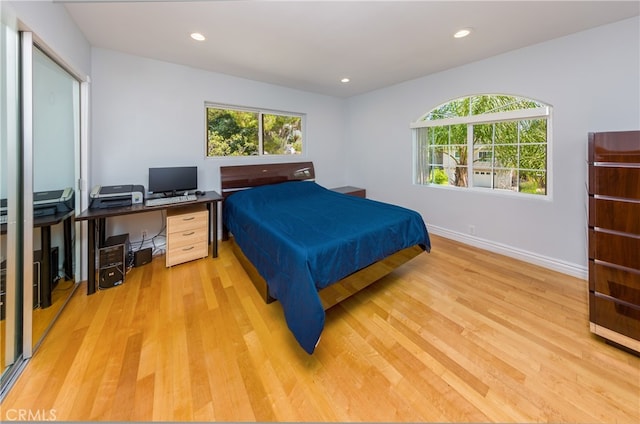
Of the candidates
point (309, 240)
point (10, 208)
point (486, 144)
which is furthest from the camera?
point (486, 144)

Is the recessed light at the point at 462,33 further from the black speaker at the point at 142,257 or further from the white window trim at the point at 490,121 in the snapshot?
the black speaker at the point at 142,257

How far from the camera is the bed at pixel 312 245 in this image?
1733 mm

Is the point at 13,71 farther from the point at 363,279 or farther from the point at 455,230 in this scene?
the point at 455,230

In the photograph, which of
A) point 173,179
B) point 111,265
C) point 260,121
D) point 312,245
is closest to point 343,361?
point 312,245

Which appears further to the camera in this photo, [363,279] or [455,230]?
[455,230]

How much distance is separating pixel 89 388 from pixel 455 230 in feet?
13.7

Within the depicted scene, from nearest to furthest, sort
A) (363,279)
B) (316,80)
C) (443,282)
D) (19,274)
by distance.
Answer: (19,274) < (363,279) < (443,282) < (316,80)

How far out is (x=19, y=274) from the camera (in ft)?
5.26

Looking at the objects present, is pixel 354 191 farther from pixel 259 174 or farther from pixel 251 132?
pixel 251 132

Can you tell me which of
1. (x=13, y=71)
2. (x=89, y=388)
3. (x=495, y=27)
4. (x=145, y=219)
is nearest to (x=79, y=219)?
(x=145, y=219)

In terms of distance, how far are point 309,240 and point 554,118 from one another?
301 cm

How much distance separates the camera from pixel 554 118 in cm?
275

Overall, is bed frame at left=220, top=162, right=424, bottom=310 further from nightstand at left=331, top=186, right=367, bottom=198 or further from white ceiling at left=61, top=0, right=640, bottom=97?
white ceiling at left=61, top=0, right=640, bottom=97

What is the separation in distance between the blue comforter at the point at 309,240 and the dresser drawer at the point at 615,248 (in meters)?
1.26
